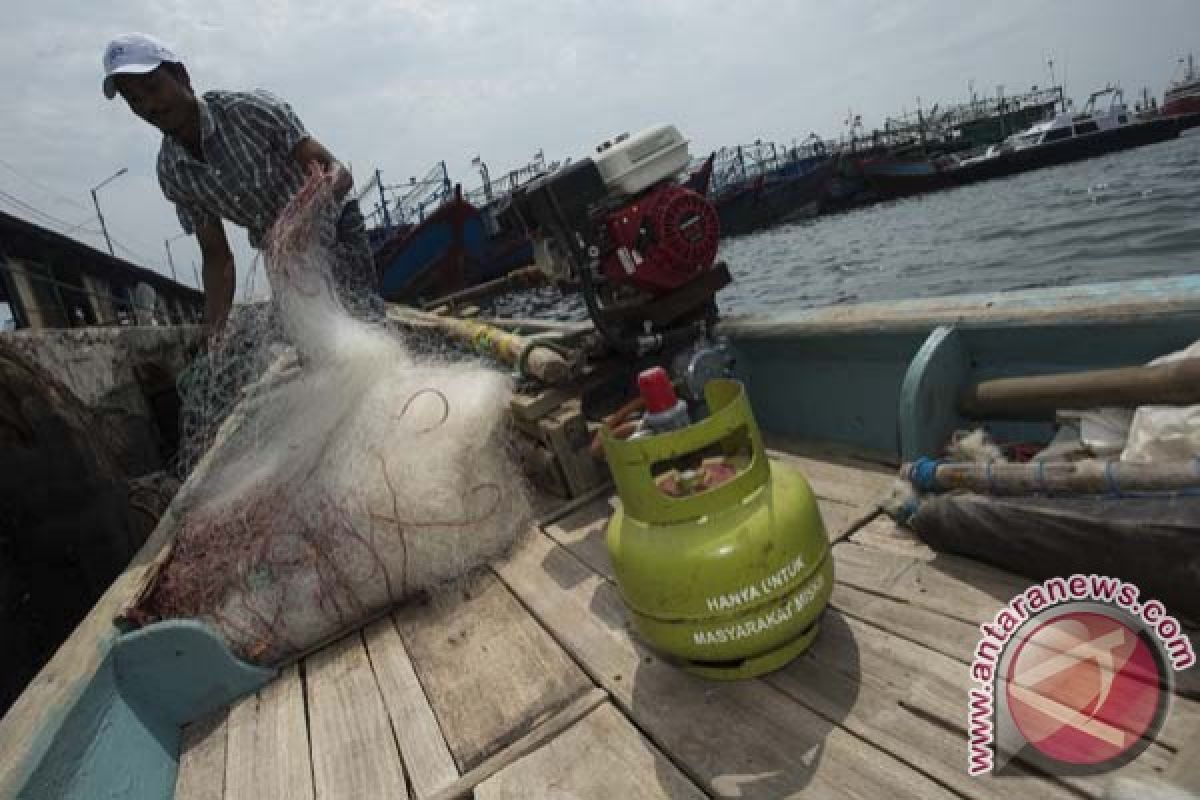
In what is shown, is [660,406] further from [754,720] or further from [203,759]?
[203,759]

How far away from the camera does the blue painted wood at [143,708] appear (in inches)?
62.9

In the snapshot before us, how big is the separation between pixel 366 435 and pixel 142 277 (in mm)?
36562

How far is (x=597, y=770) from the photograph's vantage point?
1.46 m

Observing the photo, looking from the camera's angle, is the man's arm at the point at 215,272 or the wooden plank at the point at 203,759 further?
the man's arm at the point at 215,272

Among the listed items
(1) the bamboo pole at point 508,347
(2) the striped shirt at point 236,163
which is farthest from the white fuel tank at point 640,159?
(2) the striped shirt at point 236,163

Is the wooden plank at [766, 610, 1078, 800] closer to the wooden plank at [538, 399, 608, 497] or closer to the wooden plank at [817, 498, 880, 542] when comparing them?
the wooden plank at [817, 498, 880, 542]

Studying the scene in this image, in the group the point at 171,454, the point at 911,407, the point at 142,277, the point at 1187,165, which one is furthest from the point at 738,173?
the point at 911,407

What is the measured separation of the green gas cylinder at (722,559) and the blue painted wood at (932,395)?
0.72m

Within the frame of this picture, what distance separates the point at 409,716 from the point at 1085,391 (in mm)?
2056

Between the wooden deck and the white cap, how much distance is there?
289 centimetres

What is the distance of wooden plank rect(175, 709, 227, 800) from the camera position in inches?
69.7

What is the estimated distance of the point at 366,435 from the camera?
273 centimetres

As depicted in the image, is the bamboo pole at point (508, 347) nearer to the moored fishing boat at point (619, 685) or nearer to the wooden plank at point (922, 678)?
the moored fishing boat at point (619, 685)

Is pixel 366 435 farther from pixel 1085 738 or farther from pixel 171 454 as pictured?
pixel 171 454
